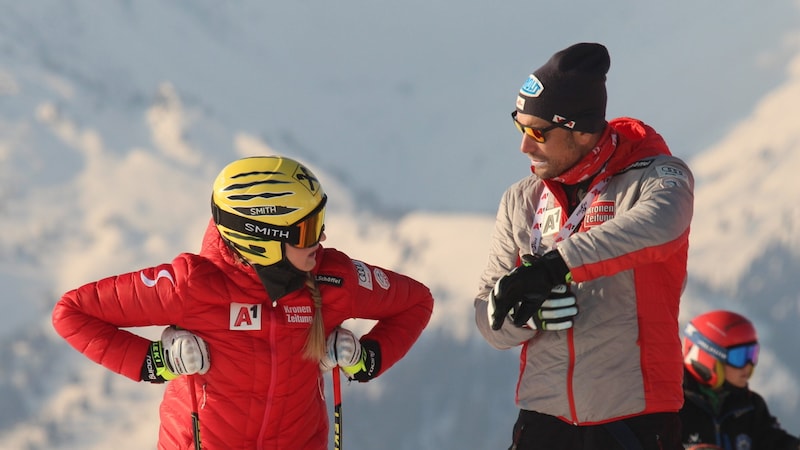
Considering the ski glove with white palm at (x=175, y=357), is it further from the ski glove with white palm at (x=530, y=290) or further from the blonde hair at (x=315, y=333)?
the ski glove with white palm at (x=530, y=290)

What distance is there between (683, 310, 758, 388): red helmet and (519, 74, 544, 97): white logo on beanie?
13.5 ft

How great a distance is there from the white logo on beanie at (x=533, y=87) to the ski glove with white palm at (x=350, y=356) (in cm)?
145

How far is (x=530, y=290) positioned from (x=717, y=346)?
4.44m

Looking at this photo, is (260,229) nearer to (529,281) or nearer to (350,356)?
(350,356)

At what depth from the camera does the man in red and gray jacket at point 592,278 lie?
520 centimetres

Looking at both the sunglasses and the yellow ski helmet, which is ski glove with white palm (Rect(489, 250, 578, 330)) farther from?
the yellow ski helmet

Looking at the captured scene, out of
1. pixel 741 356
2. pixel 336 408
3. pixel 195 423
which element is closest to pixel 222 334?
pixel 195 423

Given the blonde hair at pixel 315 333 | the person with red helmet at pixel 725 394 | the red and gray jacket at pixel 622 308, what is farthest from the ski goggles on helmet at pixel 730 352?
the blonde hair at pixel 315 333

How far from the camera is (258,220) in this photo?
584 cm

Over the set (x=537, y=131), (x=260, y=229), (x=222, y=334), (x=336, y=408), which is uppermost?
(x=537, y=131)

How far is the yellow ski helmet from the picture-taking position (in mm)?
5840

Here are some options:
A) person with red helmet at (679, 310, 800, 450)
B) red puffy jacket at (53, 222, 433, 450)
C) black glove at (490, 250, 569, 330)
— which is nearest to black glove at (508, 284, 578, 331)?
black glove at (490, 250, 569, 330)

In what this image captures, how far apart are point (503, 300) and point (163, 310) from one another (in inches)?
65.0

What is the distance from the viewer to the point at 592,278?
5.18 metres
